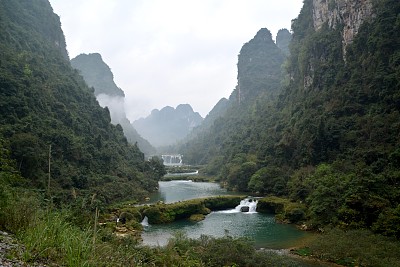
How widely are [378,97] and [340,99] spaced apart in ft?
16.4

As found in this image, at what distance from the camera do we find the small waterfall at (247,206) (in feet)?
99.0

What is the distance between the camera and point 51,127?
107 ft

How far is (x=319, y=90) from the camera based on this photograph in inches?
1833

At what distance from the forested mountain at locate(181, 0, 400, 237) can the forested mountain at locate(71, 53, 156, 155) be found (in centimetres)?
8355

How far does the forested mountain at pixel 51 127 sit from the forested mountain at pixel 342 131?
15687 mm

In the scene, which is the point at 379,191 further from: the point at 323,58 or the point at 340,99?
Result: the point at 323,58

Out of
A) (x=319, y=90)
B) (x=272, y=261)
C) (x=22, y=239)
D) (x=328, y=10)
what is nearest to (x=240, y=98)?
(x=328, y=10)

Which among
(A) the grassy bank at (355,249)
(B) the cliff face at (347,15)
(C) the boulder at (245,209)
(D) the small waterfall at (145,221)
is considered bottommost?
(D) the small waterfall at (145,221)

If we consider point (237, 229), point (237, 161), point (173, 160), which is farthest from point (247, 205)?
point (173, 160)

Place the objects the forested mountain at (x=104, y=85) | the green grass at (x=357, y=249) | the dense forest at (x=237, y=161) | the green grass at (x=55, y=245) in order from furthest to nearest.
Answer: the forested mountain at (x=104, y=85)
the green grass at (x=357, y=249)
the dense forest at (x=237, y=161)
the green grass at (x=55, y=245)

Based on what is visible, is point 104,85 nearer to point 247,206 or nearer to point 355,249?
point 247,206

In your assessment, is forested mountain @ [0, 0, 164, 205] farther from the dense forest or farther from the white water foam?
the white water foam

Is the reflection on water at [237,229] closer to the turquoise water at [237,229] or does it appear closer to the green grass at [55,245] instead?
the turquoise water at [237,229]

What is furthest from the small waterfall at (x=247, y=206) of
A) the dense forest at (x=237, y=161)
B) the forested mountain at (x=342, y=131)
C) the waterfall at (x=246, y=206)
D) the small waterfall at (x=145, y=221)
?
the small waterfall at (x=145, y=221)
